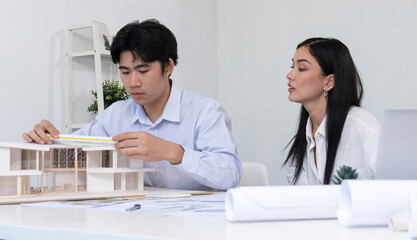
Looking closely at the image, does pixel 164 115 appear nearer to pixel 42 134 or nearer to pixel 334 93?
pixel 42 134

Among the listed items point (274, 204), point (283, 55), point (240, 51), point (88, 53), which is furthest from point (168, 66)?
point (240, 51)

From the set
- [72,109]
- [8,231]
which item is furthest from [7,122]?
[8,231]

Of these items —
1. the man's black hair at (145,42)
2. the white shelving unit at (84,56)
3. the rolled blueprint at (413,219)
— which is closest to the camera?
the rolled blueprint at (413,219)

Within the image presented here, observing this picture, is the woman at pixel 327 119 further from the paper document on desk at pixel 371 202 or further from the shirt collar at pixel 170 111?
the paper document on desk at pixel 371 202

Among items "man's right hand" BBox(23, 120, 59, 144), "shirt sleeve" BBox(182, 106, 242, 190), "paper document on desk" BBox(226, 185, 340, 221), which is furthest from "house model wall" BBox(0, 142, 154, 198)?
"paper document on desk" BBox(226, 185, 340, 221)

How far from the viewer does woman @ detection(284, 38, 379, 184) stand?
2150 mm

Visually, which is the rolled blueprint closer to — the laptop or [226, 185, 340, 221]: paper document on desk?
[226, 185, 340, 221]: paper document on desk

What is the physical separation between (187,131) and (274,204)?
47.6 inches

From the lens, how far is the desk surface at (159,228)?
866 millimetres

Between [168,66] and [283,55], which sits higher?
[283,55]

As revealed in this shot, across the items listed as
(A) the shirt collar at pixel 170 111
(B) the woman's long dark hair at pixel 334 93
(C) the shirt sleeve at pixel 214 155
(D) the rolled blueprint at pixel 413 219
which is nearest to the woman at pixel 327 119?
(B) the woman's long dark hair at pixel 334 93

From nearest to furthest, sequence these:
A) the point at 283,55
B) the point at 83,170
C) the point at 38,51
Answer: the point at 83,170 → the point at 38,51 → the point at 283,55

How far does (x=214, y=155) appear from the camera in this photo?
196 cm

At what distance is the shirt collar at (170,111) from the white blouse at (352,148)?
23.3 inches
